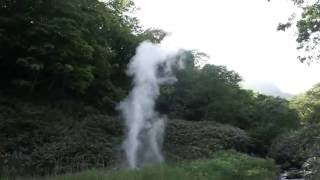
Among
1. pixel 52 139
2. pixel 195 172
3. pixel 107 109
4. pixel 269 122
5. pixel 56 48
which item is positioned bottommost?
pixel 195 172

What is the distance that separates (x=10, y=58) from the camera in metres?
24.7

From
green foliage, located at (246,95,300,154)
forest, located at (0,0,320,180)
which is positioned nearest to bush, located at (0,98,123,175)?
forest, located at (0,0,320,180)

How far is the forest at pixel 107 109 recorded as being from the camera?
54.2 ft

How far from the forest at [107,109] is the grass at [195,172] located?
3 centimetres

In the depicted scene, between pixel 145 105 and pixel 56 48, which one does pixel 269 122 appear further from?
pixel 56 48

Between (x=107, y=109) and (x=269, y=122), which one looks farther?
(x=269, y=122)

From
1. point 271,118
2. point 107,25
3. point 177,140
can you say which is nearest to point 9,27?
point 107,25

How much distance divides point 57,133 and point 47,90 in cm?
608

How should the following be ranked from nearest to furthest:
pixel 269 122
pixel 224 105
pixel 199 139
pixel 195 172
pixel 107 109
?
pixel 195 172 → pixel 199 139 → pixel 107 109 → pixel 224 105 → pixel 269 122

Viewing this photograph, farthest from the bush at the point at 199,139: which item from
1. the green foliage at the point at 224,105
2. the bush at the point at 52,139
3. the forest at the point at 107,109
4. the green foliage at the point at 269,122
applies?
the green foliage at the point at 224,105

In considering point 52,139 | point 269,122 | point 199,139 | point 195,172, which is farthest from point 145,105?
point 195,172

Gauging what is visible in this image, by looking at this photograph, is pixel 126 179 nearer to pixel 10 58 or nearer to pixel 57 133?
pixel 57 133

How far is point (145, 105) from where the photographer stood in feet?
77.5

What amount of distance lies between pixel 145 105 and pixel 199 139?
266 centimetres
